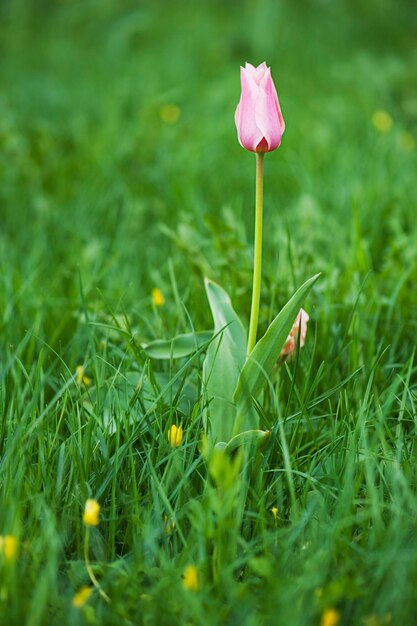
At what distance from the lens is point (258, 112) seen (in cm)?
119

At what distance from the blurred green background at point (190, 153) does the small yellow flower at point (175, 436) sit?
483 millimetres

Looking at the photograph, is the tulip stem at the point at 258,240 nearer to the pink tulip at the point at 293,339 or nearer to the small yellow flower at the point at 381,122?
the pink tulip at the point at 293,339

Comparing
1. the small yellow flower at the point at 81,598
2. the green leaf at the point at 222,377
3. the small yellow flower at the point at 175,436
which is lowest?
the small yellow flower at the point at 81,598

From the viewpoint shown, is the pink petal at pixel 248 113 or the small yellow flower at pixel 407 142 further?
the small yellow flower at pixel 407 142

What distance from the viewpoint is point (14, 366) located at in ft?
5.16

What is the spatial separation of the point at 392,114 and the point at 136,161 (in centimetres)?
120

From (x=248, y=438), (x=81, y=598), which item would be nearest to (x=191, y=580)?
(x=81, y=598)

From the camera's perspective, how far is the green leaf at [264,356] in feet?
4.02

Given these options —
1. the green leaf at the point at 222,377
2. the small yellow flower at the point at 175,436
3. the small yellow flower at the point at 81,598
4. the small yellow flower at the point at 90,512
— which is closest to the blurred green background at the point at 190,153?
the green leaf at the point at 222,377

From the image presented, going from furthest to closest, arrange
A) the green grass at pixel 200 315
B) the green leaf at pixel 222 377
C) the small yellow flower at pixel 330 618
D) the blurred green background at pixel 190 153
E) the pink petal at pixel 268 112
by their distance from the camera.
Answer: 1. the blurred green background at pixel 190 153
2. the green leaf at pixel 222 377
3. the pink petal at pixel 268 112
4. the green grass at pixel 200 315
5. the small yellow flower at pixel 330 618

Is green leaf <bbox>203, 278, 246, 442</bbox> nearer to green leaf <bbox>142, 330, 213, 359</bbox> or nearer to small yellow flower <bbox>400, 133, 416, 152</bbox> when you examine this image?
green leaf <bbox>142, 330, 213, 359</bbox>

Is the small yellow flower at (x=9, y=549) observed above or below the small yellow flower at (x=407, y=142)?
below

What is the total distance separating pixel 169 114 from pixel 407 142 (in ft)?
3.34

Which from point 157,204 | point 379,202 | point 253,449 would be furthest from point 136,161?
point 253,449
